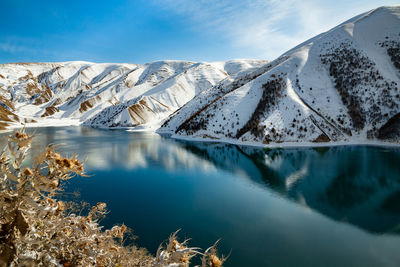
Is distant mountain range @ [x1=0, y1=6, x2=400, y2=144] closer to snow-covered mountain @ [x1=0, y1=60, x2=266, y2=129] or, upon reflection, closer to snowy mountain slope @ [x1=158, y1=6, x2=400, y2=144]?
snowy mountain slope @ [x1=158, y1=6, x2=400, y2=144]

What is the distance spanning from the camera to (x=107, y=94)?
137375 mm

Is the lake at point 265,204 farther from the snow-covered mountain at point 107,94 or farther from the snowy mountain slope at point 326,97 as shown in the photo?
the snow-covered mountain at point 107,94

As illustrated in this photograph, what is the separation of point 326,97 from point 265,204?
3991cm

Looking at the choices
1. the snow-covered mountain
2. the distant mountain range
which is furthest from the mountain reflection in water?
the snow-covered mountain

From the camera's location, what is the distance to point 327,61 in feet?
171

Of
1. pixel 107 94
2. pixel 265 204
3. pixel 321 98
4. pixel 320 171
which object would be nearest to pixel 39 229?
pixel 265 204

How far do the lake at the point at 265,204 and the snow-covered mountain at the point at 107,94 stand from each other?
2136 inches

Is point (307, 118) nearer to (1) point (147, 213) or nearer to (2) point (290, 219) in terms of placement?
(2) point (290, 219)

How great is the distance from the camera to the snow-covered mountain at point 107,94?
87644 mm

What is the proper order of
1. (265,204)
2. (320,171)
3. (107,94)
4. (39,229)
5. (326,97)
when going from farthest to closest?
(107,94) < (326,97) < (320,171) < (265,204) < (39,229)

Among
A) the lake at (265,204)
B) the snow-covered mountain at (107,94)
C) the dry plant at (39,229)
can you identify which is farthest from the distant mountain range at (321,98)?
the dry plant at (39,229)

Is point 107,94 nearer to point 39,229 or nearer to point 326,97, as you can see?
point 326,97

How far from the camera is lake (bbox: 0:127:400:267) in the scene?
9.98m

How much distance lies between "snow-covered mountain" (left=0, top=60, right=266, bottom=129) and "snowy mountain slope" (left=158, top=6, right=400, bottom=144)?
2683 centimetres
